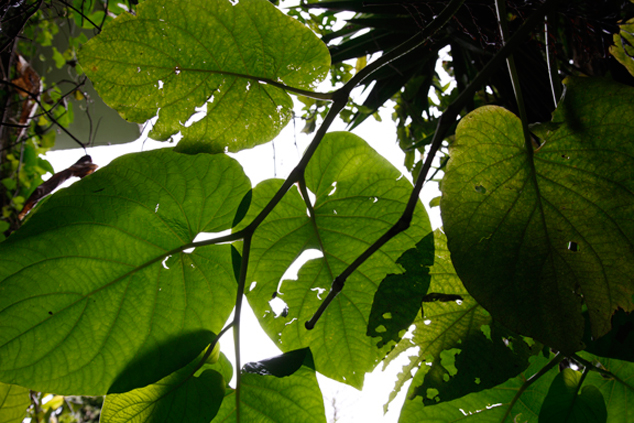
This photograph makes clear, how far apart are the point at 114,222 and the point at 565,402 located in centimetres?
64

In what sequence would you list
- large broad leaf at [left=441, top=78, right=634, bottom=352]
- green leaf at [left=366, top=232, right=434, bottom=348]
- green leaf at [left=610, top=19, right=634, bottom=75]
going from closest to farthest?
large broad leaf at [left=441, top=78, right=634, bottom=352]
green leaf at [left=366, top=232, right=434, bottom=348]
green leaf at [left=610, top=19, right=634, bottom=75]

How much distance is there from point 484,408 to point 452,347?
122mm

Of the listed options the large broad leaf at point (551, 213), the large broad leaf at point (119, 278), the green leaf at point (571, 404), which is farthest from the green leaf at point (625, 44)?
the large broad leaf at point (119, 278)

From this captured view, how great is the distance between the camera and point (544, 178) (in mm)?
469

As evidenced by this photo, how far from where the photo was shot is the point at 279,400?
1.91 ft

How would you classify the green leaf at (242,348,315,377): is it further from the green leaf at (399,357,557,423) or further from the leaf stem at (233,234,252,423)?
the green leaf at (399,357,557,423)

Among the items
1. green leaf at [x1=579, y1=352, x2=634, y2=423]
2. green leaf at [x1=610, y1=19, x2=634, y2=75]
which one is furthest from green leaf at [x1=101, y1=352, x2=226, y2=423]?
green leaf at [x1=610, y1=19, x2=634, y2=75]

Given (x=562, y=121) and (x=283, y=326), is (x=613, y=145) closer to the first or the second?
(x=562, y=121)

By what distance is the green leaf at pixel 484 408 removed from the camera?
572 millimetres

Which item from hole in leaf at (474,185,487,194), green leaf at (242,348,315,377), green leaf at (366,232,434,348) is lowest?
green leaf at (242,348,315,377)

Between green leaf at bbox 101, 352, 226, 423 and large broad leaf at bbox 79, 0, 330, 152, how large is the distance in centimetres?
33

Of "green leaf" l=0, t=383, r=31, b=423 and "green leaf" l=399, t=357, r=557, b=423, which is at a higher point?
"green leaf" l=0, t=383, r=31, b=423

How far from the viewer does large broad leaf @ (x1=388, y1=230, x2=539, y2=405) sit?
0.51 m

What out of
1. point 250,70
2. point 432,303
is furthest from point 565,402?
point 250,70
